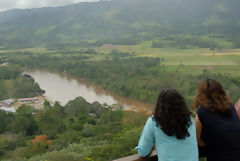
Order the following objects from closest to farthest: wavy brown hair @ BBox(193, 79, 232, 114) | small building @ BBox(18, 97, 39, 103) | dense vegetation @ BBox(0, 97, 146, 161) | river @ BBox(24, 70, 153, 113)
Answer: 1. wavy brown hair @ BBox(193, 79, 232, 114)
2. dense vegetation @ BBox(0, 97, 146, 161)
3. river @ BBox(24, 70, 153, 113)
4. small building @ BBox(18, 97, 39, 103)

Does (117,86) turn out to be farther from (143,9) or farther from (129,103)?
(143,9)

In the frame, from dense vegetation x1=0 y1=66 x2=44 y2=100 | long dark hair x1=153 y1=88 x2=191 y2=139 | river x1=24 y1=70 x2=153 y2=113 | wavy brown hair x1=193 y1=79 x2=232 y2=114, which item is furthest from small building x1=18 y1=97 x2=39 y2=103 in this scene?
long dark hair x1=153 y1=88 x2=191 y2=139

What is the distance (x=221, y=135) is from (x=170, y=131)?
0.33 metres

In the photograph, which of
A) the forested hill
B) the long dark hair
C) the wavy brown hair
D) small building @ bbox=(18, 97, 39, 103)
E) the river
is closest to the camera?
the long dark hair

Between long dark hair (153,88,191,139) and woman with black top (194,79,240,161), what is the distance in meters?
0.20

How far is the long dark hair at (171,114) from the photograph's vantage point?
1592mm

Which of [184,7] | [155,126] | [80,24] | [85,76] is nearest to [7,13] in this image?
[80,24]

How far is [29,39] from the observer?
83688 millimetres

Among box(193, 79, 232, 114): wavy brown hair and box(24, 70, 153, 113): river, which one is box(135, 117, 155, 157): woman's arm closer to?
box(193, 79, 232, 114): wavy brown hair

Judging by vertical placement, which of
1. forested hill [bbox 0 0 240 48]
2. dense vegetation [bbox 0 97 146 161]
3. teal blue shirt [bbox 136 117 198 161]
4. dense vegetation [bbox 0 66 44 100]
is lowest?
dense vegetation [bbox 0 97 146 161]

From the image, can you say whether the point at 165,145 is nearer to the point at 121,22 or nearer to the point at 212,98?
the point at 212,98

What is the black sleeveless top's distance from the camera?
167 cm

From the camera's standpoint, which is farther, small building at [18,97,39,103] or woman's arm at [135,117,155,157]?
small building at [18,97,39,103]

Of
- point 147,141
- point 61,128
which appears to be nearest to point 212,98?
point 147,141
